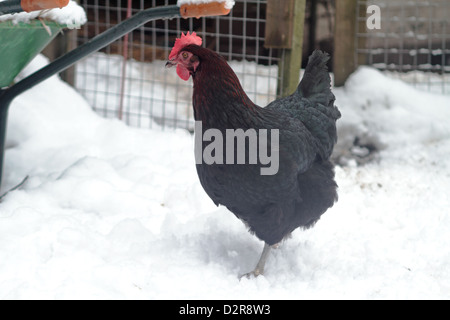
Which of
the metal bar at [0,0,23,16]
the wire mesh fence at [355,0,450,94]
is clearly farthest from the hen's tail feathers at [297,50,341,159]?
the wire mesh fence at [355,0,450,94]

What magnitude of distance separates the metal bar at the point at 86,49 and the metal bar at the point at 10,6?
1.79 ft

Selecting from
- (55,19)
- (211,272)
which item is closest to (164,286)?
(211,272)

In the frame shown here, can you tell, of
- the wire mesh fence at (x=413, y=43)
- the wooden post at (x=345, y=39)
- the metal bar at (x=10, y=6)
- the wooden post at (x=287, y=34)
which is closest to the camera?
the metal bar at (x=10, y=6)

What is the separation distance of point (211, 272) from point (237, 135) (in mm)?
529

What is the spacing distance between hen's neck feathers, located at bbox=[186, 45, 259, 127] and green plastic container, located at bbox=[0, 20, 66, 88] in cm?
65

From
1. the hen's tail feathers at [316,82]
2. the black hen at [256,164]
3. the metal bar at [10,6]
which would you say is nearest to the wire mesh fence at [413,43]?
the hen's tail feathers at [316,82]

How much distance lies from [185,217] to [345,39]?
206 cm

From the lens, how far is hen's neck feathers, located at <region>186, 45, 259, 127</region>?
1.80 meters

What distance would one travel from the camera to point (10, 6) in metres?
1.67

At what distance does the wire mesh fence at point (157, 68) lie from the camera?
3.78 meters

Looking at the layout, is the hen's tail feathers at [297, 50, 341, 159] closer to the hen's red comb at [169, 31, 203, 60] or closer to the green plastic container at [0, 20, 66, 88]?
the hen's red comb at [169, 31, 203, 60]

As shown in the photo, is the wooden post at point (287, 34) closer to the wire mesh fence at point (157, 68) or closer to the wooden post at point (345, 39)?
the wire mesh fence at point (157, 68)

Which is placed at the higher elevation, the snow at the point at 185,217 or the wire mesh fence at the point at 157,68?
the wire mesh fence at the point at 157,68

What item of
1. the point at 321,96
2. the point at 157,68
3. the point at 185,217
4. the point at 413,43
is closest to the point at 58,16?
the point at 185,217
